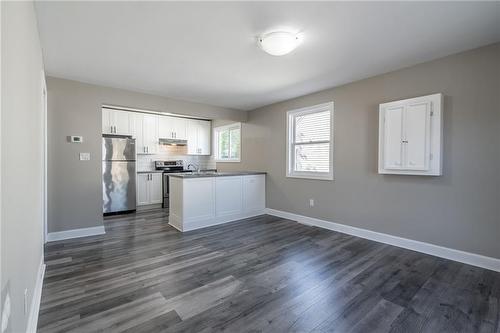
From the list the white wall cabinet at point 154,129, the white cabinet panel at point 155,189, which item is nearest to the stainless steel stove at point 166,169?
the white cabinet panel at point 155,189

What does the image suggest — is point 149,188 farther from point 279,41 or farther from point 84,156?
point 279,41

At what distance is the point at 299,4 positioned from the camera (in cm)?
190

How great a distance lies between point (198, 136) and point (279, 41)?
4.86 metres

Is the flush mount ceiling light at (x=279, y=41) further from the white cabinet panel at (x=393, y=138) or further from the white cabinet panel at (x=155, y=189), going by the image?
the white cabinet panel at (x=155, y=189)

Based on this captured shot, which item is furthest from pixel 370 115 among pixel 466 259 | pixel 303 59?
pixel 466 259

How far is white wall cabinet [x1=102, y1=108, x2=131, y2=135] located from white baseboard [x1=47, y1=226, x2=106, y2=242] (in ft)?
7.71

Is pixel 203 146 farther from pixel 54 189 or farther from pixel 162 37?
pixel 162 37

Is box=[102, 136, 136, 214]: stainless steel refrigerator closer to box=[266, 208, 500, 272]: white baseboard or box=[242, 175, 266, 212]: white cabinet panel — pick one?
box=[242, 175, 266, 212]: white cabinet panel

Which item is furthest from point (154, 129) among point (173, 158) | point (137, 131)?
point (173, 158)

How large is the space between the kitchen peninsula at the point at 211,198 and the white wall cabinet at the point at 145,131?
1946 mm

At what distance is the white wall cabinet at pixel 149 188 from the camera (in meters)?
5.71

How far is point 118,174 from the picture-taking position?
5.19 meters

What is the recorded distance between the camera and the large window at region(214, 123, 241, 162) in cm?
628

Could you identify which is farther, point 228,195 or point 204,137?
point 204,137
